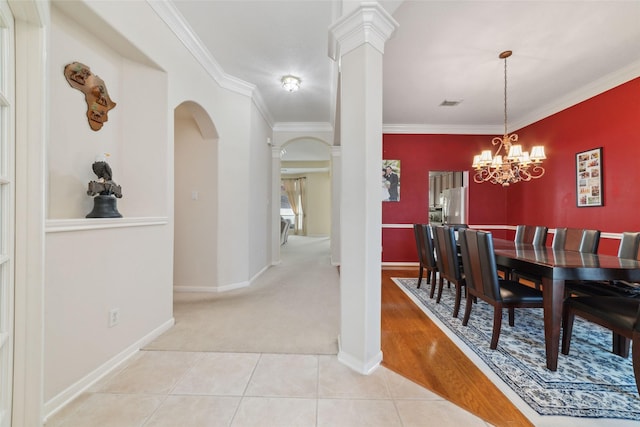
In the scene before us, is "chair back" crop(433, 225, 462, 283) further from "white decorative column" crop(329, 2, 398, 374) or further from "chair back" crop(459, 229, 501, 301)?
"white decorative column" crop(329, 2, 398, 374)

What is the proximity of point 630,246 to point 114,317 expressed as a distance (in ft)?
13.7

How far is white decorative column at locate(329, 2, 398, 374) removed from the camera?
162 centimetres

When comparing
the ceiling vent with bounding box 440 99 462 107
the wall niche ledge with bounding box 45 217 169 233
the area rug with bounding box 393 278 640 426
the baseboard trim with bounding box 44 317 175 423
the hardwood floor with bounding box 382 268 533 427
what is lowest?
the hardwood floor with bounding box 382 268 533 427

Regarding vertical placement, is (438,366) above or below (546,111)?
below

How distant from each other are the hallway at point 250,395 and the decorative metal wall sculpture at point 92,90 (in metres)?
1.71

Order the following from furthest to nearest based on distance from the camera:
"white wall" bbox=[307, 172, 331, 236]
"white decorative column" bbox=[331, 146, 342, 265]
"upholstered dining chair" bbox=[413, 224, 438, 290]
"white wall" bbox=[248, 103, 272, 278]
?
"white wall" bbox=[307, 172, 331, 236] < "white decorative column" bbox=[331, 146, 342, 265] < "white wall" bbox=[248, 103, 272, 278] < "upholstered dining chair" bbox=[413, 224, 438, 290]

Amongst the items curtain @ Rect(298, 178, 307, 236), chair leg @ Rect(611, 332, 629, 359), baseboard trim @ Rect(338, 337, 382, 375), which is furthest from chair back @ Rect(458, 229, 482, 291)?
curtain @ Rect(298, 178, 307, 236)

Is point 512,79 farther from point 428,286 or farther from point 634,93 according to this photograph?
point 428,286

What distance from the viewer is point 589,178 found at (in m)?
3.56

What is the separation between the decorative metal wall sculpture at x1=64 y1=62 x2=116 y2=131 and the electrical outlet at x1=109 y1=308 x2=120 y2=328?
1264 millimetres

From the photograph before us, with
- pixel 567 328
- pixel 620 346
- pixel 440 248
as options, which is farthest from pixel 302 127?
pixel 620 346

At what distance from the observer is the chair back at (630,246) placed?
2.22 m

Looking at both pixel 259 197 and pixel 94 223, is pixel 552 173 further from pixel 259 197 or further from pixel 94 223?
pixel 94 223

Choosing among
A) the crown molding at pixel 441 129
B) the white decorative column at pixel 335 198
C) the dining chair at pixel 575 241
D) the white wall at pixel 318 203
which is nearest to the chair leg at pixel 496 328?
the dining chair at pixel 575 241
